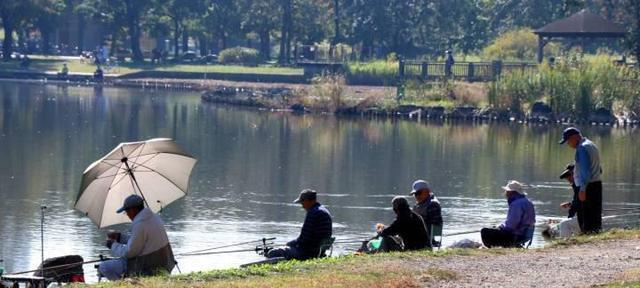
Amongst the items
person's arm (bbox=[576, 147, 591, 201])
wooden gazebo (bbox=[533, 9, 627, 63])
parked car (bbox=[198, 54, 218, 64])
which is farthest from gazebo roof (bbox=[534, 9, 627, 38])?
person's arm (bbox=[576, 147, 591, 201])

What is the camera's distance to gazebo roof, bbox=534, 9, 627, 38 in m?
65.1

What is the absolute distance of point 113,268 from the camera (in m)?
15.5

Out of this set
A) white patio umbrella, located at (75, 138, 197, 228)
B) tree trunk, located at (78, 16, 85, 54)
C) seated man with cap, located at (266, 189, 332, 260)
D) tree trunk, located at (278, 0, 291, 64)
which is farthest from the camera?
tree trunk, located at (78, 16, 85, 54)

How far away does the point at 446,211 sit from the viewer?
2856cm

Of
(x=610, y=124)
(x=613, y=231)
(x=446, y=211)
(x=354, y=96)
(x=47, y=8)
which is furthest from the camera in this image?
(x=47, y=8)

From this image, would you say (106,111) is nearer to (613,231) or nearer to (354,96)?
(354,96)

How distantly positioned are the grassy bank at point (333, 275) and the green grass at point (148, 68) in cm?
6708

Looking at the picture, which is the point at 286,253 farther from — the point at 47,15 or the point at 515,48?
the point at 47,15

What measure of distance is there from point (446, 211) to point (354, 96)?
35321 millimetres

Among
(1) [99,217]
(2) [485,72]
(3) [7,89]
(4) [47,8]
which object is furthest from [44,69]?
(1) [99,217]

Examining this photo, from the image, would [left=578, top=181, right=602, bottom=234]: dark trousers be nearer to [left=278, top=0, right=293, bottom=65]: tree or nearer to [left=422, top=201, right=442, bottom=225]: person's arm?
[left=422, top=201, right=442, bottom=225]: person's arm

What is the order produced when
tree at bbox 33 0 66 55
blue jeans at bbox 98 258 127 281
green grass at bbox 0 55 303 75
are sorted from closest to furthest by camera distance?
1. blue jeans at bbox 98 258 127 281
2. green grass at bbox 0 55 303 75
3. tree at bbox 33 0 66 55

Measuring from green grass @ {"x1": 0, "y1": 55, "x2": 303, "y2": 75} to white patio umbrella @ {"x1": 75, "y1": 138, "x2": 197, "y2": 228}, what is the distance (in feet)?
211

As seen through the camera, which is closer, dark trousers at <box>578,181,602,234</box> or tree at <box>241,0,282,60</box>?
dark trousers at <box>578,181,602,234</box>
